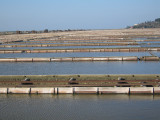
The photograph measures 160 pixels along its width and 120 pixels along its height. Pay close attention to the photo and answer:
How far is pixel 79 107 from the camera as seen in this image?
1249 centimetres

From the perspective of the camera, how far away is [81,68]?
23359 millimetres

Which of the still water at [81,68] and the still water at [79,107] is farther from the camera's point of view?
the still water at [81,68]

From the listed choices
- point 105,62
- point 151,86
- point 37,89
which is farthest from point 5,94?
point 105,62

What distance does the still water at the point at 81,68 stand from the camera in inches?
853

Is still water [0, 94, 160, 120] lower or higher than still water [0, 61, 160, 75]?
lower

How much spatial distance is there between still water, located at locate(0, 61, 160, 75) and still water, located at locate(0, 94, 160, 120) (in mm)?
7706

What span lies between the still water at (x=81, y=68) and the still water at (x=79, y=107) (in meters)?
7.71

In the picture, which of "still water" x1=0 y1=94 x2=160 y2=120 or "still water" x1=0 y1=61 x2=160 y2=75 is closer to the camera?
"still water" x1=0 y1=94 x2=160 y2=120

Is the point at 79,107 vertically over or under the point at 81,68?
under

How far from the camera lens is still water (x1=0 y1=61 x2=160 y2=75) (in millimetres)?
21677

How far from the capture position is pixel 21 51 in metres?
36.9

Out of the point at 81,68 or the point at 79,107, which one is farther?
the point at 81,68

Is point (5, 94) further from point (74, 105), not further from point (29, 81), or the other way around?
point (74, 105)

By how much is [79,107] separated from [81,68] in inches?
433
